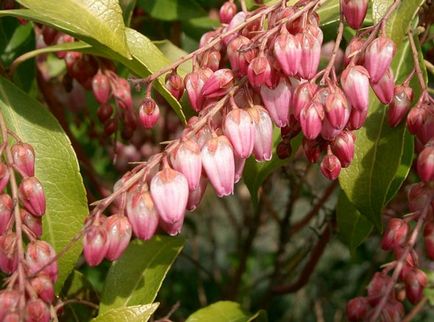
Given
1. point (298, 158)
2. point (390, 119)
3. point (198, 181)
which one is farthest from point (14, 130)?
point (298, 158)

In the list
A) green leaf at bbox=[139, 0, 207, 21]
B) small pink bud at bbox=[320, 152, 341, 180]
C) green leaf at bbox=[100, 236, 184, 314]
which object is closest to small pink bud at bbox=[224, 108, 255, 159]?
small pink bud at bbox=[320, 152, 341, 180]

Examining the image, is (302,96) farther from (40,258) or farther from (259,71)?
(40,258)

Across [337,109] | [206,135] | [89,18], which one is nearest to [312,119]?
[337,109]

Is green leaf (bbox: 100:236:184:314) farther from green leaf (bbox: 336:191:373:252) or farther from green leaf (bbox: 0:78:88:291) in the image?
green leaf (bbox: 336:191:373:252)

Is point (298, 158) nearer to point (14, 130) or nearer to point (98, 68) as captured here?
point (98, 68)

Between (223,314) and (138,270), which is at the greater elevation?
(138,270)

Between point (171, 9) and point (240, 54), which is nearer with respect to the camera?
point (240, 54)

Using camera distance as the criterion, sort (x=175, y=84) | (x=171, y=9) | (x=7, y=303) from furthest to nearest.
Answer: (x=171, y=9), (x=175, y=84), (x=7, y=303)

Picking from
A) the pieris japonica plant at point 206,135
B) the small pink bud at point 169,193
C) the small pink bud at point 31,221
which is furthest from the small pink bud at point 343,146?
the small pink bud at point 31,221
